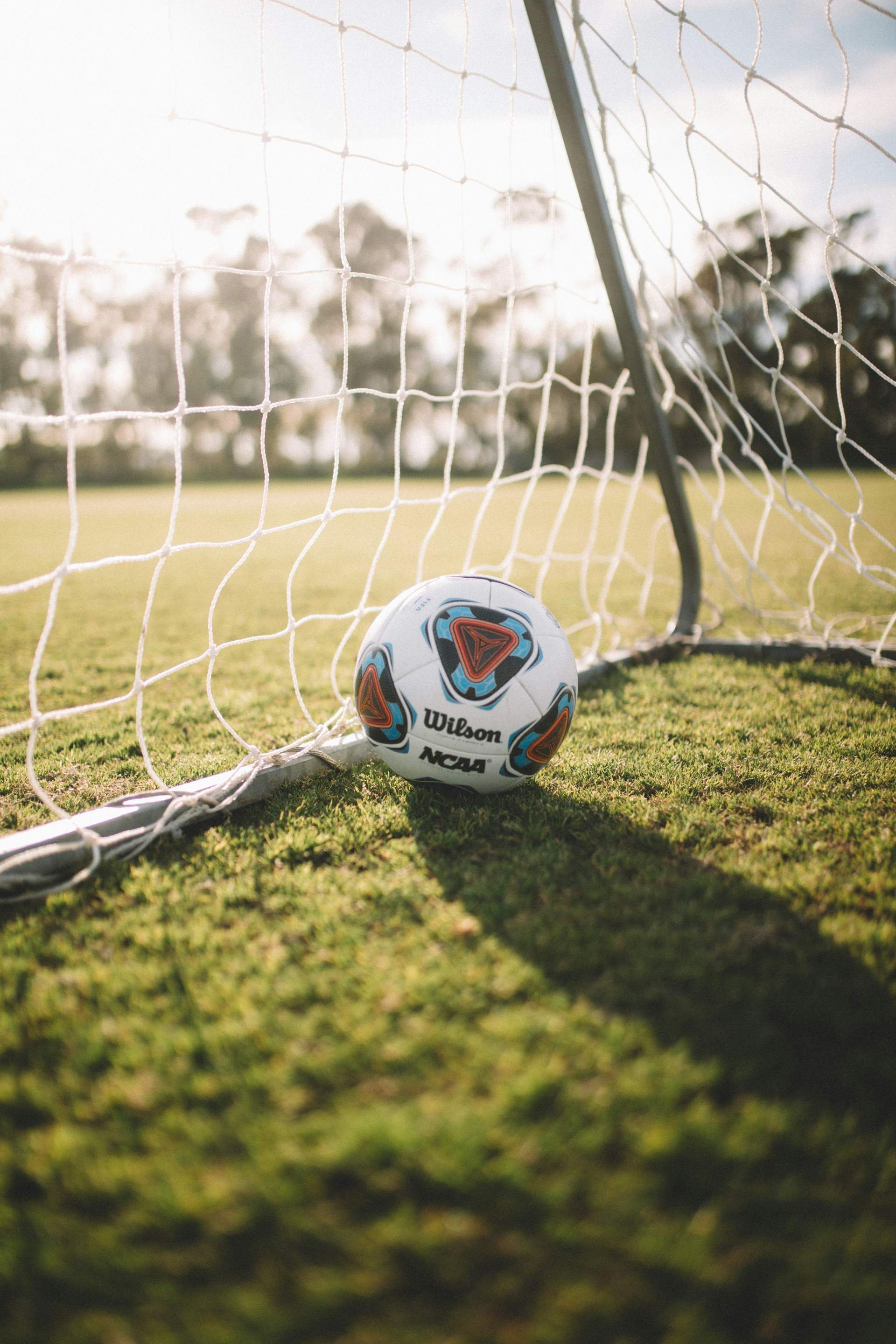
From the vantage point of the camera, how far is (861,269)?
11.3 ft

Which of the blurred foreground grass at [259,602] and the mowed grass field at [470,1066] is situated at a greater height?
the blurred foreground grass at [259,602]

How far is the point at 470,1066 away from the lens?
120cm

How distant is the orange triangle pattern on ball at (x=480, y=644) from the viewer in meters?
1.99

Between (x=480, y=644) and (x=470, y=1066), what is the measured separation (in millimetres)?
1062

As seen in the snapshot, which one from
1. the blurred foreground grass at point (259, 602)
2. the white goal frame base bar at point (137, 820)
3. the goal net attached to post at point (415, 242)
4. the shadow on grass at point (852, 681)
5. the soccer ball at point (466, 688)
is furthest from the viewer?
the shadow on grass at point (852, 681)

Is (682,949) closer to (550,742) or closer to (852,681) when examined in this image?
(550,742)

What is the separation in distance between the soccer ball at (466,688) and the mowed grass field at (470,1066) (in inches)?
6.0

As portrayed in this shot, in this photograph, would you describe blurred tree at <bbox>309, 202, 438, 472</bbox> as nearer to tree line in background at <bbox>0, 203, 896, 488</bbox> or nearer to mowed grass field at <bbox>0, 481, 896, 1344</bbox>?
tree line in background at <bbox>0, 203, 896, 488</bbox>

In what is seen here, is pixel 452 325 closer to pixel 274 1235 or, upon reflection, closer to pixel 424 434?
pixel 424 434

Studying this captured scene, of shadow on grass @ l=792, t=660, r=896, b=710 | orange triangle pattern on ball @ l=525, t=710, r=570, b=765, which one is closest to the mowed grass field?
orange triangle pattern on ball @ l=525, t=710, r=570, b=765

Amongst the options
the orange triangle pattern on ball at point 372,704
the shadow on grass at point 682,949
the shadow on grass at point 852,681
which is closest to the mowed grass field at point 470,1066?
the shadow on grass at point 682,949

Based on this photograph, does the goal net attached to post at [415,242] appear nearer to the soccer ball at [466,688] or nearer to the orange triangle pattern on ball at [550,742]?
the soccer ball at [466,688]

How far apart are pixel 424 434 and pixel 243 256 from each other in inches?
333

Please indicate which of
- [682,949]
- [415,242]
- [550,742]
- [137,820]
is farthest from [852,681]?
[137,820]
